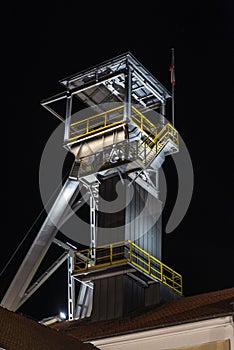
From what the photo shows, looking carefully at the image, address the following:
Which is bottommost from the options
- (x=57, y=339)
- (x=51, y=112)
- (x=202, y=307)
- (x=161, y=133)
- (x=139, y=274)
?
(x=57, y=339)

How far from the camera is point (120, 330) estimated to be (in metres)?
20.9

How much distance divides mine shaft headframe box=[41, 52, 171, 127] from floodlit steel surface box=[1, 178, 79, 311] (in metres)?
3.01

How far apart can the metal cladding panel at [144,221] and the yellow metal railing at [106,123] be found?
9.16 ft

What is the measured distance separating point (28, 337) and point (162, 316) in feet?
16.4

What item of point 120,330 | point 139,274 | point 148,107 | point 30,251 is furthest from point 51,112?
point 120,330

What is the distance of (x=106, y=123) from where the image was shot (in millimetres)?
29203

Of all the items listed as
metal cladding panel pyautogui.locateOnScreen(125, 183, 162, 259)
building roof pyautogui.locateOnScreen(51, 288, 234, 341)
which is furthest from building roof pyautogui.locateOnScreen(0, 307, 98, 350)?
metal cladding panel pyautogui.locateOnScreen(125, 183, 162, 259)

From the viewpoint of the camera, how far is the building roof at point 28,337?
58.9ft

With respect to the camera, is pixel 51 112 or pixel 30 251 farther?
pixel 51 112

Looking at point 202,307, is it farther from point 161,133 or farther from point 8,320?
point 161,133

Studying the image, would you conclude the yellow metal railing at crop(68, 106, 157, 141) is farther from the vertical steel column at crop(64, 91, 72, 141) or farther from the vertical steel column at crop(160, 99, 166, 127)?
the vertical steel column at crop(160, 99, 166, 127)

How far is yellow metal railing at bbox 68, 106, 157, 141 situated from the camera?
1114 inches

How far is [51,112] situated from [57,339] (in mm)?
14473

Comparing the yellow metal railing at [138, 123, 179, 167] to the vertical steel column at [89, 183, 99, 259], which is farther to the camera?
the vertical steel column at [89, 183, 99, 259]
